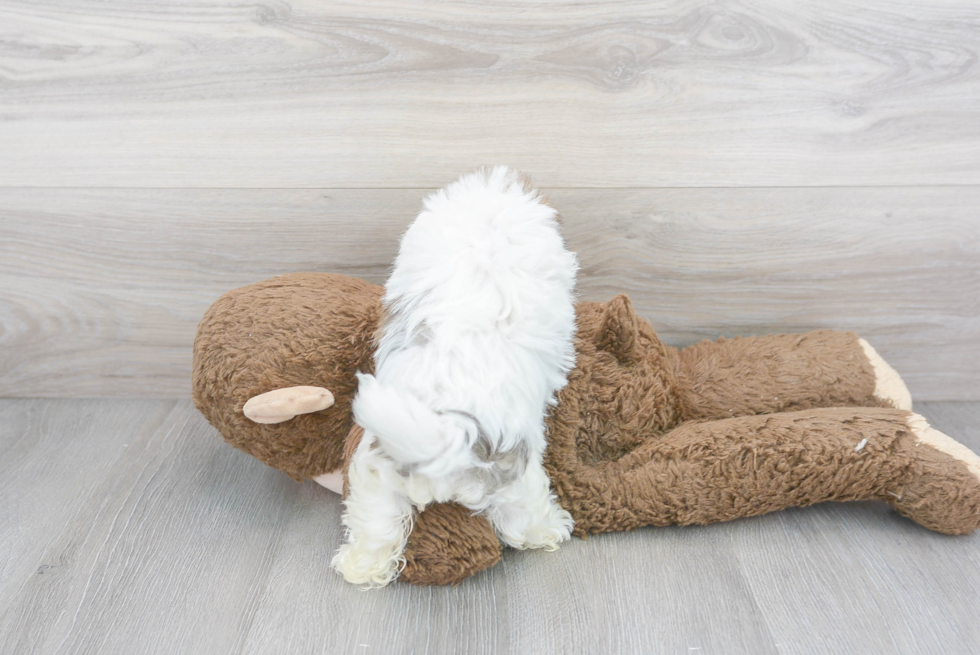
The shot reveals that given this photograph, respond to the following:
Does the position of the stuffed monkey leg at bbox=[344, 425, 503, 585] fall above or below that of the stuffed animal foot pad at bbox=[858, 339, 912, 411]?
below

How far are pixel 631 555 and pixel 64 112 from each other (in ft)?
2.76

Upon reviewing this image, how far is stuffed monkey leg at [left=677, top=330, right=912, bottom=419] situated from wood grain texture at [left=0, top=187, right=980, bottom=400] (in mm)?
108

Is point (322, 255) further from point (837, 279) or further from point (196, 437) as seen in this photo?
point (837, 279)

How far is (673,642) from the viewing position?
→ 60 centimetres

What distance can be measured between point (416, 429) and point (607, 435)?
277mm

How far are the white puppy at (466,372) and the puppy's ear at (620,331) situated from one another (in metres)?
0.07

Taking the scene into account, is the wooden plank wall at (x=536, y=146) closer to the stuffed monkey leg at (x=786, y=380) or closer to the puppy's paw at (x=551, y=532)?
the stuffed monkey leg at (x=786, y=380)

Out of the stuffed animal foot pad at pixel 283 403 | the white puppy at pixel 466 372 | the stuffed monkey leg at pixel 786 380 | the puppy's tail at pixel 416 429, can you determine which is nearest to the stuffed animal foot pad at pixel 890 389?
the stuffed monkey leg at pixel 786 380

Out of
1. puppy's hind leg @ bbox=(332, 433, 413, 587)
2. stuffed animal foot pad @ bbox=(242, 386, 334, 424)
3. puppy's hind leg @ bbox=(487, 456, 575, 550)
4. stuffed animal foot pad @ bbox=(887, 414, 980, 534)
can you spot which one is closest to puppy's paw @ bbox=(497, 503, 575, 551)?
puppy's hind leg @ bbox=(487, 456, 575, 550)

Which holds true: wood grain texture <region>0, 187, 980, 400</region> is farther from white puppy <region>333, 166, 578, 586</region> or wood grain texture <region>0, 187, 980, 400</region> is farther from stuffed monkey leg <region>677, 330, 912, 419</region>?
white puppy <region>333, 166, 578, 586</region>

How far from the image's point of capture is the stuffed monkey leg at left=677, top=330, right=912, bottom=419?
0.78m

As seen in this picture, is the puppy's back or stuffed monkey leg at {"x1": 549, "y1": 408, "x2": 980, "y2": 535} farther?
stuffed monkey leg at {"x1": 549, "y1": 408, "x2": 980, "y2": 535}

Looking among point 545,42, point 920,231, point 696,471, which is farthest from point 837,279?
point 545,42

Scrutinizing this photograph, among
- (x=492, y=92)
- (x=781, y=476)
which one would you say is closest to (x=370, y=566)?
(x=781, y=476)
